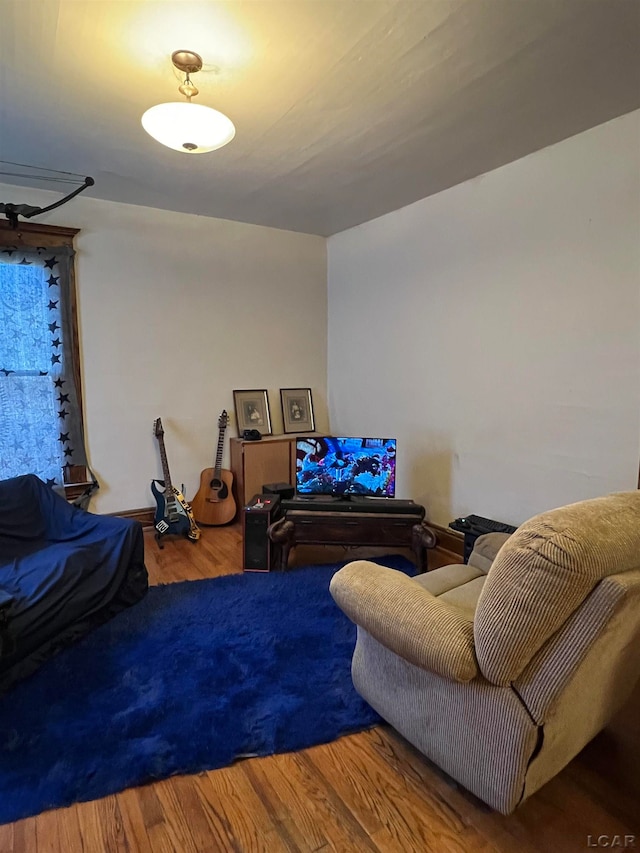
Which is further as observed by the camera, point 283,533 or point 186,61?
point 283,533

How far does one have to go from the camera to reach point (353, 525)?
10.5ft

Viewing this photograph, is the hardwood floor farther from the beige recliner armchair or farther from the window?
the window

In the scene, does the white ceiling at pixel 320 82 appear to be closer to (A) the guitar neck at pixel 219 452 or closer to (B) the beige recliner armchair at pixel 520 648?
(B) the beige recliner armchair at pixel 520 648

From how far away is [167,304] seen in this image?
405 cm

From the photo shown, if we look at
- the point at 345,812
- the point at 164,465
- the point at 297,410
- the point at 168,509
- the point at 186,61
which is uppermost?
the point at 186,61

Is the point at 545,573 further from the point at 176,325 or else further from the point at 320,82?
the point at 176,325

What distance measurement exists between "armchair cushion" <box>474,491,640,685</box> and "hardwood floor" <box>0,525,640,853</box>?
0.55m

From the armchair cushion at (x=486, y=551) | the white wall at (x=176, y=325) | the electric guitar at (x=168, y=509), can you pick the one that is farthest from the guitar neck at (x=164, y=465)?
the armchair cushion at (x=486, y=551)

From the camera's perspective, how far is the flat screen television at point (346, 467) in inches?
131

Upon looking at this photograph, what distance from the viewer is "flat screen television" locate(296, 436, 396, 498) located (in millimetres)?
3338

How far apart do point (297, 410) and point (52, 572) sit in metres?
2.71

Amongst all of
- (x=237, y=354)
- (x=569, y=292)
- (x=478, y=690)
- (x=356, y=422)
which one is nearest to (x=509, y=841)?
(x=478, y=690)

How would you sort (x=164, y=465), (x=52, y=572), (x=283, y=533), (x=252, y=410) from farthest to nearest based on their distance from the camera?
(x=252, y=410) → (x=164, y=465) → (x=283, y=533) → (x=52, y=572)

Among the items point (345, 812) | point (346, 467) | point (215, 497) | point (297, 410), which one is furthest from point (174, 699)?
point (297, 410)
